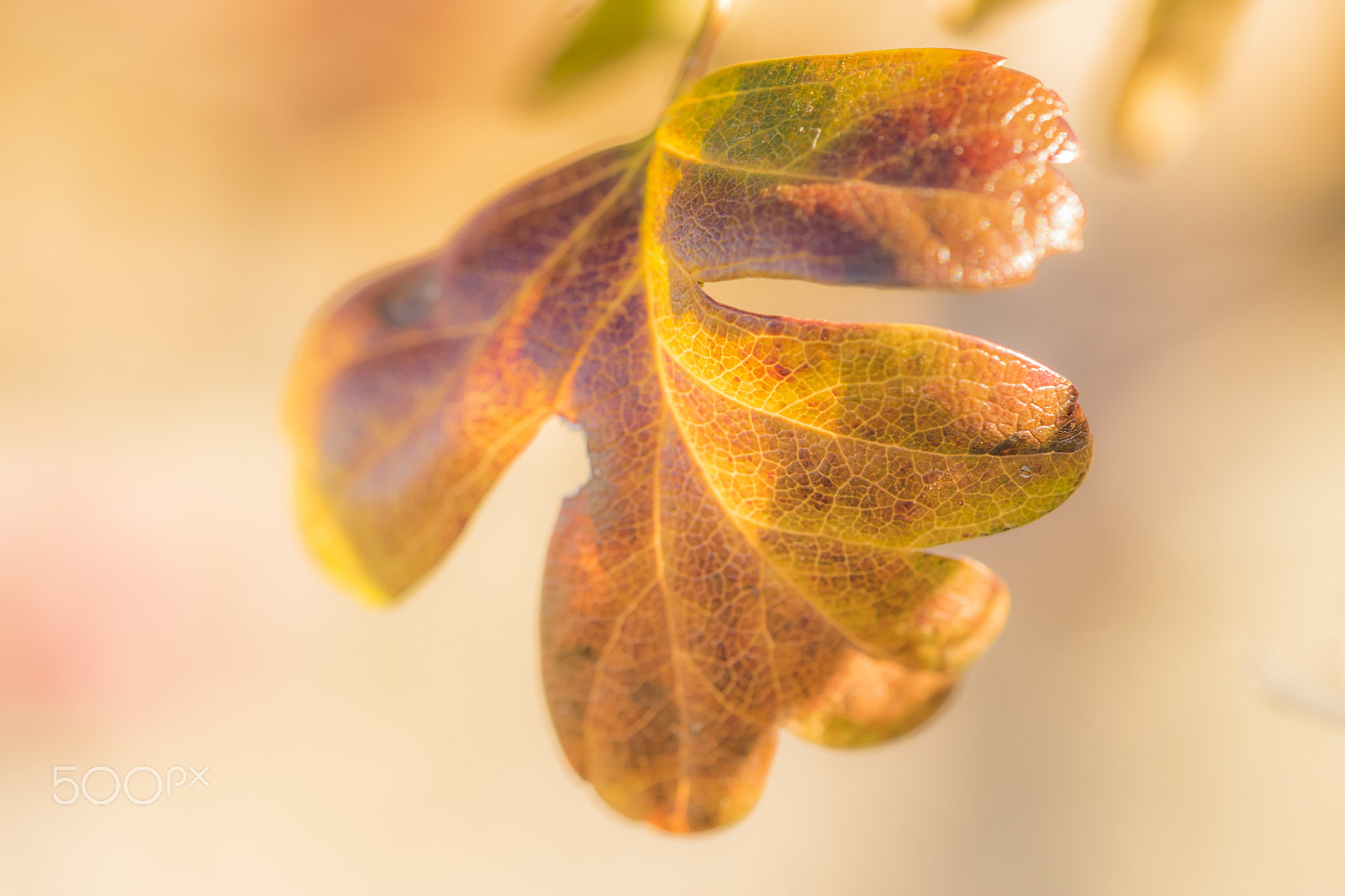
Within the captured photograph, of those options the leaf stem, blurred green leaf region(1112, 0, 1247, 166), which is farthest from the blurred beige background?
the leaf stem

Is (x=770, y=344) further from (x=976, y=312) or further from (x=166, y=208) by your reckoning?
(x=166, y=208)

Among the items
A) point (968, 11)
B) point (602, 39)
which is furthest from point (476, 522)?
point (968, 11)

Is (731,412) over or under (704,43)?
under

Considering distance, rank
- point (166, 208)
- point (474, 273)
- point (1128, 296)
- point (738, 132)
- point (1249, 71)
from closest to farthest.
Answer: point (738, 132)
point (474, 273)
point (1249, 71)
point (1128, 296)
point (166, 208)

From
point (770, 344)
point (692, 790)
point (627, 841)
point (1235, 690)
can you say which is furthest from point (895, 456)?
point (627, 841)

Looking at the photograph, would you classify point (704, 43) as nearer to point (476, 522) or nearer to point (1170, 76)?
point (1170, 76)

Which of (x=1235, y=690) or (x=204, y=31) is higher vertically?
(x=204, y=31)
